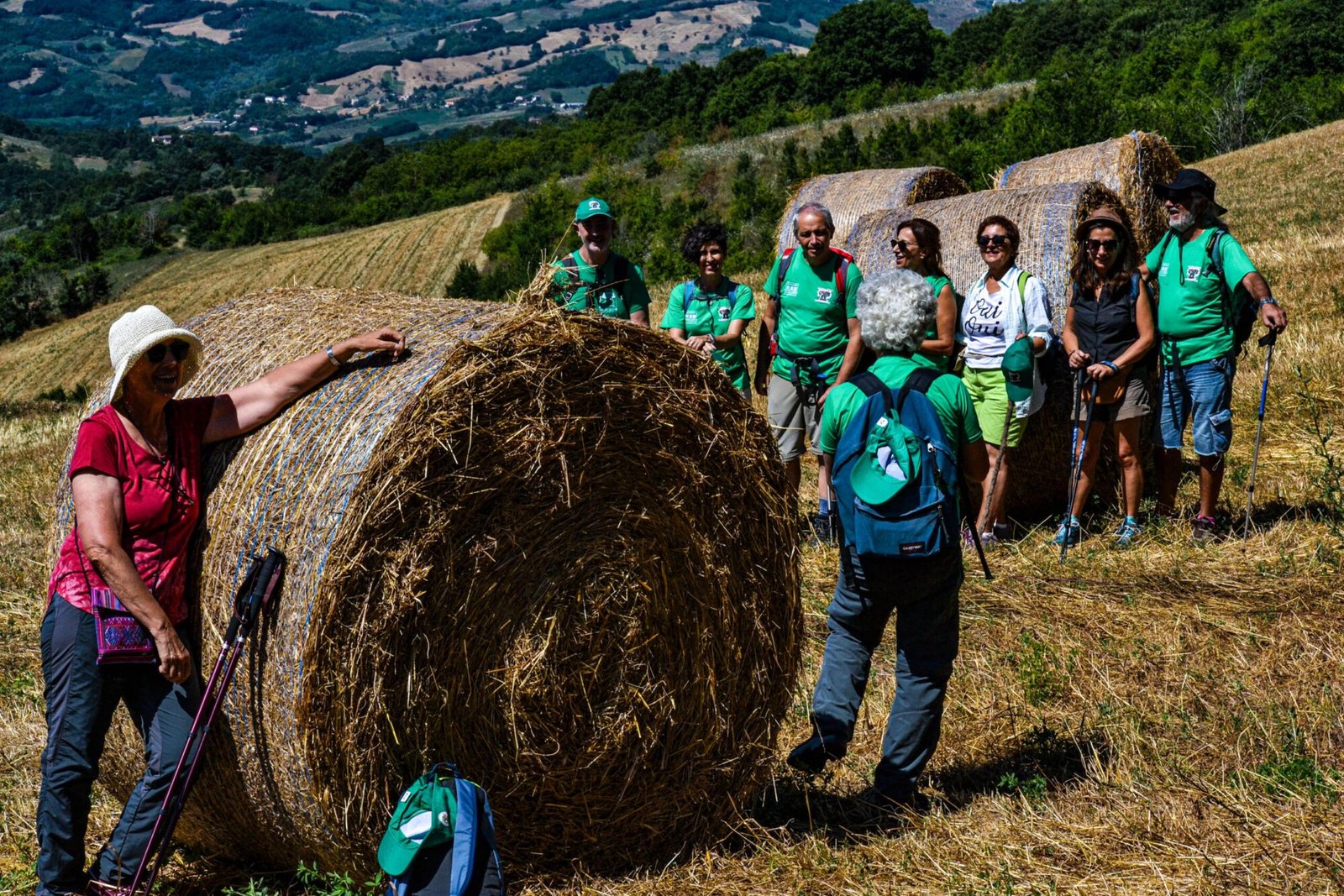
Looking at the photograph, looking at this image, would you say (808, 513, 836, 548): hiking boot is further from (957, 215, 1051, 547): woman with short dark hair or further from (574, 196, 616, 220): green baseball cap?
(574, 196, 616, 220): green baseball cap

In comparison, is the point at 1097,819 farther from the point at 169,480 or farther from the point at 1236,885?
the point at 169,480

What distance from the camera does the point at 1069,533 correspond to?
26.0 ft

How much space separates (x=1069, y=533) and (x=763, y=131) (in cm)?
7728

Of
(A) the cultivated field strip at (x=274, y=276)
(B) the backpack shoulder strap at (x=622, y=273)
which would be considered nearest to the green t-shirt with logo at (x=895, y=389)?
(B) the backpack shoulder strap at (x=622, y=273)

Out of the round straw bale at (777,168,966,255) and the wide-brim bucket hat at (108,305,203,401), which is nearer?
the wide-brim bucket hat at (108,305,203,401)

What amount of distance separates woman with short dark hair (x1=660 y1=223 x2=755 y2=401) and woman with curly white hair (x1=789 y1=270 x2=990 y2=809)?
2965 millimetres

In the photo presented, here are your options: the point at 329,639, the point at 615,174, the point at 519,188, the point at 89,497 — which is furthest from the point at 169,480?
the point at 519,188

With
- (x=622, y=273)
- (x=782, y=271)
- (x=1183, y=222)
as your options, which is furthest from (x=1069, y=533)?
(x=622, y=273)

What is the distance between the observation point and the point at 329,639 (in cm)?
386

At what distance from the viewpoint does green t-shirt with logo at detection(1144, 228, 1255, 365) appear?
7426 millimetres

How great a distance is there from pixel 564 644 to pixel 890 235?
18.7ft

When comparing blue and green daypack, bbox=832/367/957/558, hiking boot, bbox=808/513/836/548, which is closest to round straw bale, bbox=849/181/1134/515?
hiking boot, bbox=808/513/836/548

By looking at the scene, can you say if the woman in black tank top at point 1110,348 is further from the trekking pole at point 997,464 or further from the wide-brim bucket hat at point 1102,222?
the trekking pole at point 997,464

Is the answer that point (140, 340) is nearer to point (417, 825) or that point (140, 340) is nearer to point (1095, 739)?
point (417, 825)
